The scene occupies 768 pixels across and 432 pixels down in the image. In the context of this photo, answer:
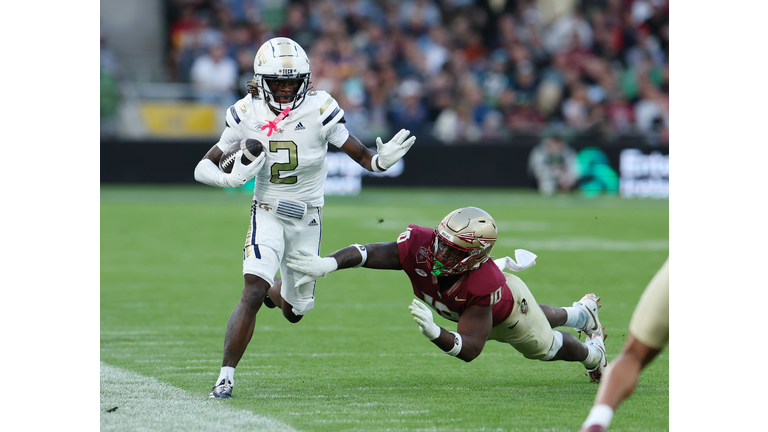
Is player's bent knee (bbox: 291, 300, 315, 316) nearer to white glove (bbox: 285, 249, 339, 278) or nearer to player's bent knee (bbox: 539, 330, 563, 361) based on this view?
white glove (bbox: 285, 249, 339, 278)

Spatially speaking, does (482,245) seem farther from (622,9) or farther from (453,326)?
(622,9)

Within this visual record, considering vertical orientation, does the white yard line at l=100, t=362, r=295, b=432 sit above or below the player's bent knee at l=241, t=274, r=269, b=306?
below

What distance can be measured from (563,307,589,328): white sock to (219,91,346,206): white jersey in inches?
61.3

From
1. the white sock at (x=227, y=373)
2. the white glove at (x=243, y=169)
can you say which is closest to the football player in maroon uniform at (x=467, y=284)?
the white glove at (x=243, y=169)

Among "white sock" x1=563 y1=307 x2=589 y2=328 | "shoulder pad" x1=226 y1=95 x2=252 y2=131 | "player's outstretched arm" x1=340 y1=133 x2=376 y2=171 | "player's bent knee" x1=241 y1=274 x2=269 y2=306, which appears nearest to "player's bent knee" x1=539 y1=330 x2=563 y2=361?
"white sock" x1=563 y1=307 x2=589 y2=328

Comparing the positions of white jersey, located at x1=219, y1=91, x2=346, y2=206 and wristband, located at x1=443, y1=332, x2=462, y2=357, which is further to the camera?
white jersey, located at x1=219, y1=91, x2=346, y2=206

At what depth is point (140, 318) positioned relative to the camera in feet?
22.4

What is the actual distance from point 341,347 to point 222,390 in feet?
5.00

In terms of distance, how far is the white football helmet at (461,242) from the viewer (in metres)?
4.36

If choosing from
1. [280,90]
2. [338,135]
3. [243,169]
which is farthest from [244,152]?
[338,135]

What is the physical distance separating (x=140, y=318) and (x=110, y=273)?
230 cm

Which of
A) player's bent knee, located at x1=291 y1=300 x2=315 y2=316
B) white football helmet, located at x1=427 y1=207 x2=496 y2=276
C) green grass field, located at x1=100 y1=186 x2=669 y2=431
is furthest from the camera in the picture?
player's bent knee, located at x1=291 y1=300 x2=315 y2=316

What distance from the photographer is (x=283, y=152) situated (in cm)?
501

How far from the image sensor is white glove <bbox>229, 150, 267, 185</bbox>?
4812mm
